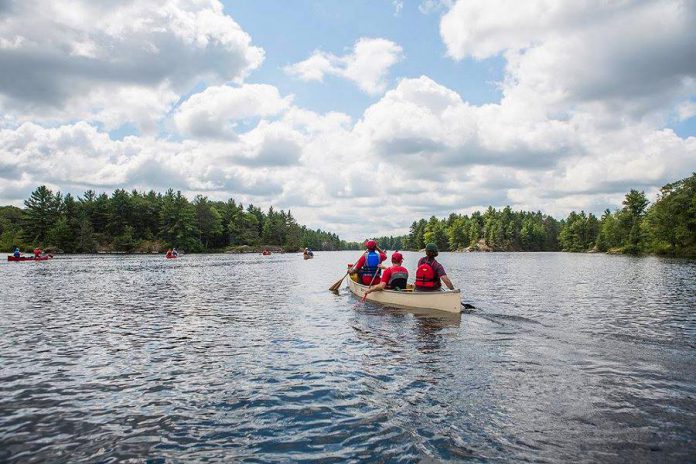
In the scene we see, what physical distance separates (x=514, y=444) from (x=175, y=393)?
22.6 feet

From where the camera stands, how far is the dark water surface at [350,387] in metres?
6.68

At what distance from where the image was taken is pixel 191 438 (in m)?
7.08

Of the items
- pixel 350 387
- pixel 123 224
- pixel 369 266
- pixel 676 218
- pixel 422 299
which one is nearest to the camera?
pixel 350 387

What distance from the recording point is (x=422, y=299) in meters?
20.5

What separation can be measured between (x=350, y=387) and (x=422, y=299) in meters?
11.4

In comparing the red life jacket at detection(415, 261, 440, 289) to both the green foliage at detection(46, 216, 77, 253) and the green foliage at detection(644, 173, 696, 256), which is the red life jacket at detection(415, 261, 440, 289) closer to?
the green foliage at detection(644, 173, 696, 256)

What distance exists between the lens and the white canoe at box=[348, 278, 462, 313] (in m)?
19.4

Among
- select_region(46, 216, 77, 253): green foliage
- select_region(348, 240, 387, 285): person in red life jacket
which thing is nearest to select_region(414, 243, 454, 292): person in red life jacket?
select_region(348, 240, 387, 285): person in red life jacket

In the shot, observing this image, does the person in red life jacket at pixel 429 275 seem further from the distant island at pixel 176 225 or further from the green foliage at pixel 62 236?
the green foliage at pixel 62 236

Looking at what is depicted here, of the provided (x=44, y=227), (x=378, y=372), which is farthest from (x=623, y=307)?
(x=44, y=227)

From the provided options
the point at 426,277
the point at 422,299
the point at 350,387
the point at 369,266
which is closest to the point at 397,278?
the point at 426,277

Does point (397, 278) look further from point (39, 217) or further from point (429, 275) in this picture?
point (39, 217)

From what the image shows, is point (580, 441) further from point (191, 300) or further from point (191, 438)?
point (191, 300)

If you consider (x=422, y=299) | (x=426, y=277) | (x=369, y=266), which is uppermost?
(x=369, y=266)
